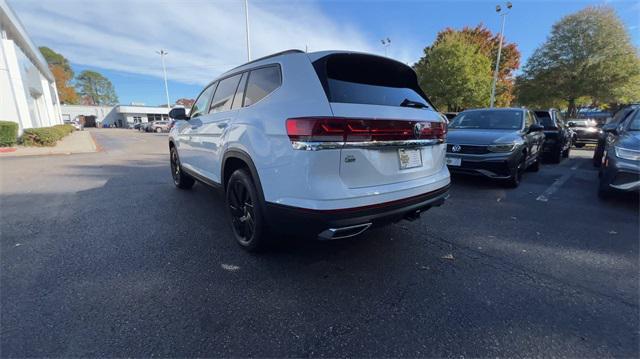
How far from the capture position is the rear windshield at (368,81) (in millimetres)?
2272

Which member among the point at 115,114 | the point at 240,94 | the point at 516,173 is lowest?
the point at 516,173

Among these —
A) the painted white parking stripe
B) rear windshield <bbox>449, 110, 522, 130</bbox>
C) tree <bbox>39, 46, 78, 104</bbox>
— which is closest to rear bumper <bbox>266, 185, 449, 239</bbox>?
the painted white parking stripe

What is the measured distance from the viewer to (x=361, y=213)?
2135 mm

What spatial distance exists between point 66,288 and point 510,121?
754 cm

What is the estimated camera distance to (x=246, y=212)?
288cm

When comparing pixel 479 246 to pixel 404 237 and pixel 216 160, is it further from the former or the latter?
pixel 216 160

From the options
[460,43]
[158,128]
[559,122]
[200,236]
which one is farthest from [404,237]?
[158,128]

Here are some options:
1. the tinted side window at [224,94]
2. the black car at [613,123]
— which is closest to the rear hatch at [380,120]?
the tinted side window at [224,94]

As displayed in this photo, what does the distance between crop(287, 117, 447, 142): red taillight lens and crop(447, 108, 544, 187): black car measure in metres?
3.70

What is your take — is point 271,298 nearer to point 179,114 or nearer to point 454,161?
point 179,114

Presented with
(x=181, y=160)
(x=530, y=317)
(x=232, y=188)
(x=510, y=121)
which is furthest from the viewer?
(x=510, y=121)

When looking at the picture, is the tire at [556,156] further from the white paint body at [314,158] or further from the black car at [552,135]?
the white paint body at [314,158]

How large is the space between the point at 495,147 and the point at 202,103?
5.12 metres

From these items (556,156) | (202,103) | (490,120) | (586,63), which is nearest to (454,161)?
(490,120)
